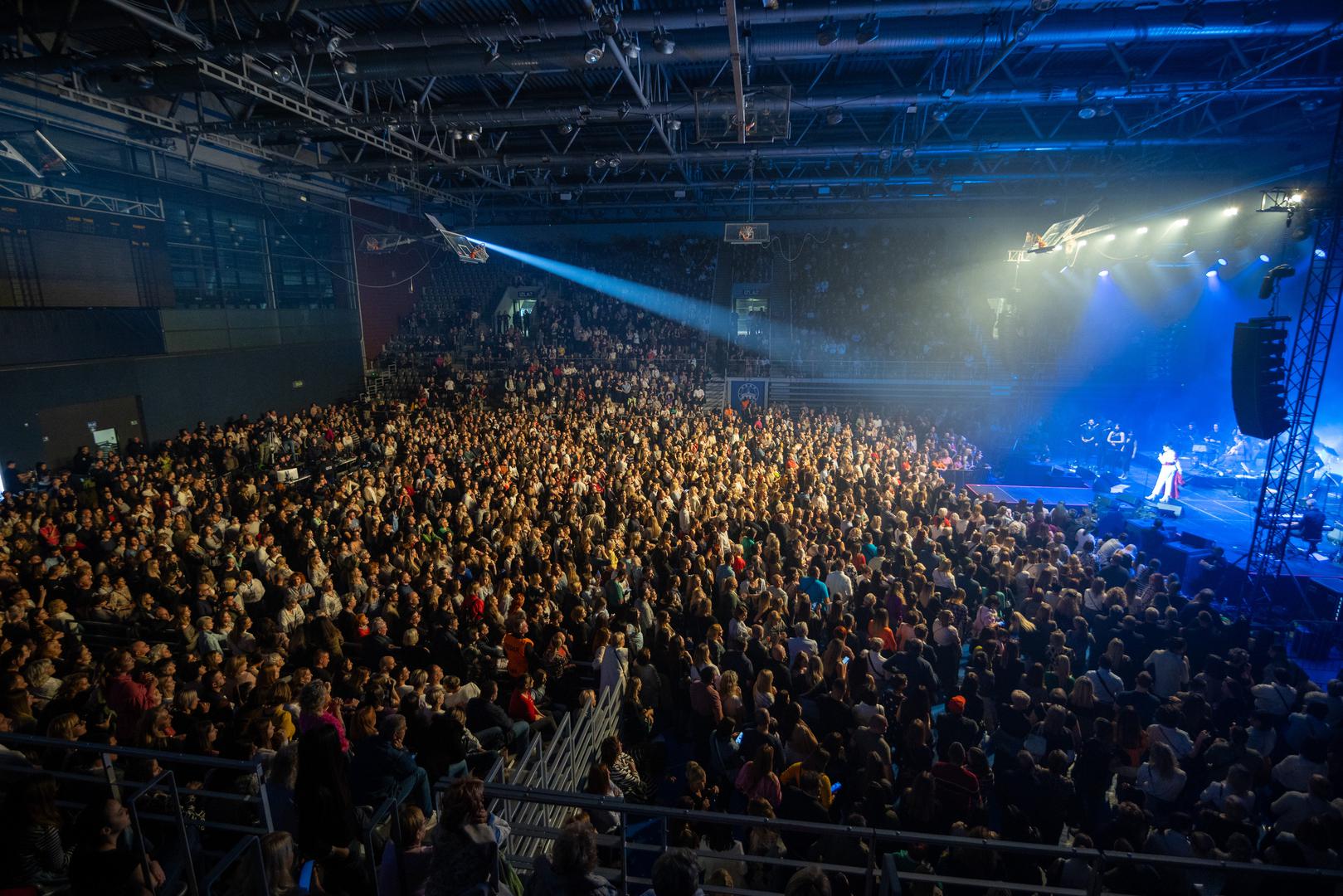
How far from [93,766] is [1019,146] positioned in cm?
1534

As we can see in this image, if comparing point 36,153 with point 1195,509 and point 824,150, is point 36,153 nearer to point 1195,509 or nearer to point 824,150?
point 824,150

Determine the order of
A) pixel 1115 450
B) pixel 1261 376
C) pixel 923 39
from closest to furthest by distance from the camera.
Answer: pixel 923 39 → pixel 1261 376 → pixel 1115 450

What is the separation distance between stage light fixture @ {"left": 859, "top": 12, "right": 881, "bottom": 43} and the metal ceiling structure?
30 millimetres

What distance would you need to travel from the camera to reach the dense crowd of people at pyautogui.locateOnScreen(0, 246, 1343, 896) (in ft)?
10.7

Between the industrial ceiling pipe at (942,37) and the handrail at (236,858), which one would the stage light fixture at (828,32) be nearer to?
the industrial ceiling pipe at (942,37)

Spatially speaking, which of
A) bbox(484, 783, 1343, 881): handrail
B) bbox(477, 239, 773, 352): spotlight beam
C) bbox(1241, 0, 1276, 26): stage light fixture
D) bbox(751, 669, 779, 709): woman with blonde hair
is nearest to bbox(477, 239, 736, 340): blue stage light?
bbox(477, 239, 773, 352): spotlight beam

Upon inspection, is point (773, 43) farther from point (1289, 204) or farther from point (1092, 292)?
point (1092, 292)

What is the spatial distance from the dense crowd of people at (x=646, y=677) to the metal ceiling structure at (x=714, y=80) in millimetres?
5776

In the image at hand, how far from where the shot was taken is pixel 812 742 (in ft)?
14.3

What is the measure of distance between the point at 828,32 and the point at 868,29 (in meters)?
0.45

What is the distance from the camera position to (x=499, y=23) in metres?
7.22

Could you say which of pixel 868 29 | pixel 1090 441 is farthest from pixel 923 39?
pixel 1090 441

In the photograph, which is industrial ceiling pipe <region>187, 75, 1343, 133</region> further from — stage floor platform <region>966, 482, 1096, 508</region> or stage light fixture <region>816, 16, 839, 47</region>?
stage floor platform <region>966, 482, 1096, 508</region>

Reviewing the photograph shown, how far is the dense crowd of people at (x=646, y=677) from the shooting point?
3.27 meters
